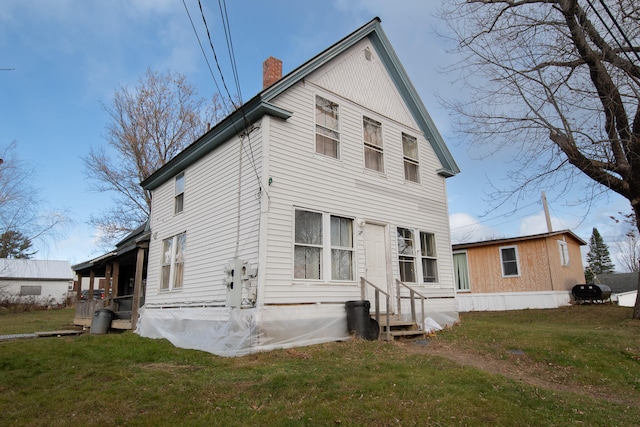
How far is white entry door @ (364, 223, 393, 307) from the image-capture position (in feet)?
36.0

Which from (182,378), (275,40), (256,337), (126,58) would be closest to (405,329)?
(256,337)

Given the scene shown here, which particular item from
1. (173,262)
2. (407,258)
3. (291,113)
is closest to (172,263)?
(173,262)

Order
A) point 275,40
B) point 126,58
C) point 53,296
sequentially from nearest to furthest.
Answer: point 275,40 < point 126,58 < point 53,296

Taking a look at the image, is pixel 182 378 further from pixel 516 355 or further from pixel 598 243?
pixel 598 243

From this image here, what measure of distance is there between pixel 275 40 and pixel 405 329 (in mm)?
7558

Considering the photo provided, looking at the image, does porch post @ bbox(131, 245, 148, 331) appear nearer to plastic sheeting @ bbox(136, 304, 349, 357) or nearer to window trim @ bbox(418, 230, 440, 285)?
plastic sheeting @ bbox(136, 304, 349, 357)

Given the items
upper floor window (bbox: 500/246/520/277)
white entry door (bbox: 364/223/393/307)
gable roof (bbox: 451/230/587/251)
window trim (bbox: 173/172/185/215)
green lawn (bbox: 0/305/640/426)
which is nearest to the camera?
green lawn (bbox: 0/305/640/426)

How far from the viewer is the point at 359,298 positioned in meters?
10.4

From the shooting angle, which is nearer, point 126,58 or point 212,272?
point 126,58

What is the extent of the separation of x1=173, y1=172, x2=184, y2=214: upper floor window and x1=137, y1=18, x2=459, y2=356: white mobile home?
62 millimetres

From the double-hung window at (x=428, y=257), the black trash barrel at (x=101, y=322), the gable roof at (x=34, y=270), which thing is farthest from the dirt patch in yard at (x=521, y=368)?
the gable roof at (x=34, y=270)

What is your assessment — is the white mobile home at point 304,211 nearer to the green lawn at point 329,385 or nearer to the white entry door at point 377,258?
the white entry door at point 377,258

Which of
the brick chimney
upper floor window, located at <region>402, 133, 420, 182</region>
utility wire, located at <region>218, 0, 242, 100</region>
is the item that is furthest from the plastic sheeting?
the brick chimney

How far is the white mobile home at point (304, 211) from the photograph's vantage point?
30.1 feet
